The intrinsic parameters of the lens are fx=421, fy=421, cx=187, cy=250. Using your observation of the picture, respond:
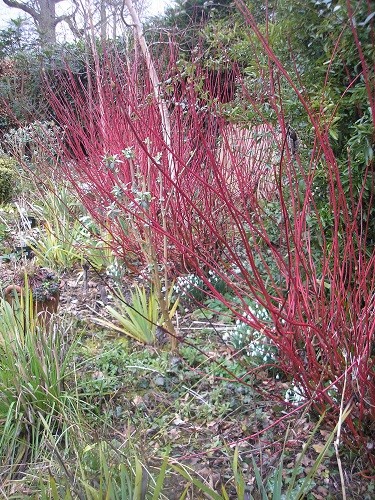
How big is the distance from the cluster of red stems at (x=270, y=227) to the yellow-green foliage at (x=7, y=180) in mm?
2694

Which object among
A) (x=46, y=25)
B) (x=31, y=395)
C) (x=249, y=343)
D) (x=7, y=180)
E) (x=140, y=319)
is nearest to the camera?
(x=31, y=395)

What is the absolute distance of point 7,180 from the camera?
6.12m

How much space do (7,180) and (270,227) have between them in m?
4.29

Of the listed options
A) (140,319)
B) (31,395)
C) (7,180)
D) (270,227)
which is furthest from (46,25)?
(31,395)

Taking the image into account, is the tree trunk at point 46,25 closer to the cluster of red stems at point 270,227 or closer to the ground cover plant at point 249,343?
the cluster of red stems at point 270,227

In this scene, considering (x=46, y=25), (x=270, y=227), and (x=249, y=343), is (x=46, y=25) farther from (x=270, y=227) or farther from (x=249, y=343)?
(x=249, y=343)

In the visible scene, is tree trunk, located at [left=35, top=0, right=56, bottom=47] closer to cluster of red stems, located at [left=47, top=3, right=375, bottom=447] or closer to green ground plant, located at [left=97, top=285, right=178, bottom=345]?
cluster of red stems, located at [left=47, top=3, right=375, bottom=447]

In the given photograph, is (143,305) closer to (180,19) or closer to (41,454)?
(41,454)

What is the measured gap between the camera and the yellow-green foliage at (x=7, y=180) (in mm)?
6039

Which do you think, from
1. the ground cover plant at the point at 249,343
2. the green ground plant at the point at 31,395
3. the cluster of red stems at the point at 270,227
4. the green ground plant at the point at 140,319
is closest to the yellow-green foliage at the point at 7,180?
the cluster of red stems at the point at 270,227

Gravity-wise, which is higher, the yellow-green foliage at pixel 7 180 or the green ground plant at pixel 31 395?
the yellow-green foliage at pixel 7 180

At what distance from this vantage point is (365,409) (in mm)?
1714

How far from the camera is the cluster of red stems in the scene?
146cm

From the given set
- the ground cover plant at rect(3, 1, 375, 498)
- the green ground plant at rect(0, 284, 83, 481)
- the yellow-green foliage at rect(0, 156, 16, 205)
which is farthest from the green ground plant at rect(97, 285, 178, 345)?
the yellow-green foliage at rect(0, 156, 16, 205)
